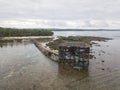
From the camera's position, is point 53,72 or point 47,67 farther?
point 47,67

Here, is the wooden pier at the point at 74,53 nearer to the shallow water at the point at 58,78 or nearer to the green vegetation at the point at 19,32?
the shallow water at the point at 58,78

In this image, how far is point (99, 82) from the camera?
29.7 metres

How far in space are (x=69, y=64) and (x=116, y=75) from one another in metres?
11.9

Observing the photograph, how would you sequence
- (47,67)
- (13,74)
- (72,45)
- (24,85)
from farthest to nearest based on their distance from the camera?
(72,45), (47,67), (13,74), (24,85)

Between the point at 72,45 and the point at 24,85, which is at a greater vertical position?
the point at 72,45

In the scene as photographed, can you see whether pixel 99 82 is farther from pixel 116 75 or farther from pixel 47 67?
pixel 47 67

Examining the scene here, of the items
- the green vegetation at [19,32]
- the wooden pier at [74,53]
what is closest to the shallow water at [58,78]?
the wooden pier at [74,53]

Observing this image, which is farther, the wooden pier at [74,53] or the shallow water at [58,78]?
the wooden pier at [74,53]

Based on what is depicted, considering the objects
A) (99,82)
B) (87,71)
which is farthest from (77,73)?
(99,82)

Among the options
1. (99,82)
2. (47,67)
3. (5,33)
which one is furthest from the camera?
(5,33)

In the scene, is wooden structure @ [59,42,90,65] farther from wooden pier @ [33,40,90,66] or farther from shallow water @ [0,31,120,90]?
shallow water @ [0,31,120,90]

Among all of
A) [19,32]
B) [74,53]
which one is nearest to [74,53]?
[74,53]

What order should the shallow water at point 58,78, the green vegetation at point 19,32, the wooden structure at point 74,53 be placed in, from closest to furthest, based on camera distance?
the shallow water at point 58,78
the wooden structure at point 74,53
the green vegetation at point 19,32

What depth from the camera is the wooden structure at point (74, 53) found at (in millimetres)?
41938
